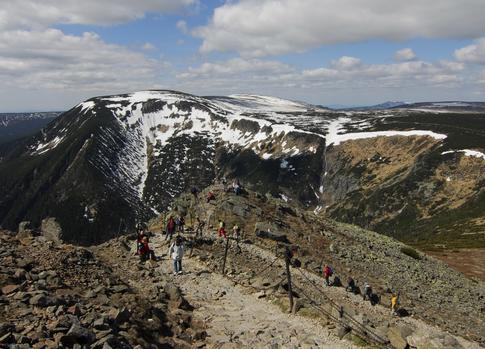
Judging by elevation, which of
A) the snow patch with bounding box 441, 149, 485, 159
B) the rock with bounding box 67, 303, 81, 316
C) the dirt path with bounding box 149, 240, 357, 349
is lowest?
the snow patch with bounding box 441, 149, 485, 159

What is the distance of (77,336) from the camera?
15.2 metres

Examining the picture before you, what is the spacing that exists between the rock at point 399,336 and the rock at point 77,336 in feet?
44.2

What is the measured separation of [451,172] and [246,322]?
144736 mm

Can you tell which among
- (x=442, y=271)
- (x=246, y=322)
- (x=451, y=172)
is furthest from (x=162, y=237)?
(x=451, y=172)

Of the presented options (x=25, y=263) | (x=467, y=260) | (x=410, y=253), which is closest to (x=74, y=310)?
(x=25, y=263)

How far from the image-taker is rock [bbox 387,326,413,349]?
69.1 ft

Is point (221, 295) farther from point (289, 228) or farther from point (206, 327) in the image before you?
point (289, 228)

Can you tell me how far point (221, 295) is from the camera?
28.1m

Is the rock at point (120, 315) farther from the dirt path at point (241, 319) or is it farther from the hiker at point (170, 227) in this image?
the hiker at point (170, 227)

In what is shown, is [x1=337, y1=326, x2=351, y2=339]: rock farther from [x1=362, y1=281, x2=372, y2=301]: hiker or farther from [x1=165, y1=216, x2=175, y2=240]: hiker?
[x1=165, y1=216, x2=175, y2=240]: hiker

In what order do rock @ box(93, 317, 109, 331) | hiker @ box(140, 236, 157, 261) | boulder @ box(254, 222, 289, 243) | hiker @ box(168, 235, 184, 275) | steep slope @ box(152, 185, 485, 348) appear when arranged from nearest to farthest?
rock @ box(93, 317, 109, 331)
hiker @ box(168, 235, 184, 275)
hiker @ box(140, 236, 157, 261)
steep slope @ box(152, 185, 485, 348)
boulder @ box(254, 222, 289, 243)

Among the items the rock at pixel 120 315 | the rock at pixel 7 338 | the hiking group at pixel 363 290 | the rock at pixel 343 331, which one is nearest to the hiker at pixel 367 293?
the hiking group at pixel 363 290

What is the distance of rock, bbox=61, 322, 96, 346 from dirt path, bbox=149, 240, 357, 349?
6581 mm

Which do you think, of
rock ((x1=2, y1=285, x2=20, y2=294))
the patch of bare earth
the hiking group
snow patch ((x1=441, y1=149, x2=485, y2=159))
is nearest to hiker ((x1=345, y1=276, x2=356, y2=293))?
the hiking group
